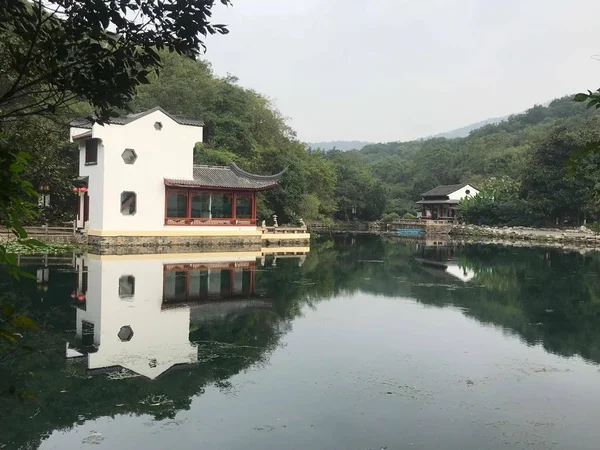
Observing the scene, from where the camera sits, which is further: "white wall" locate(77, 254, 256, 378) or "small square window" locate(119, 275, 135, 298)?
"small square window" locate(119, 275, 135, 298)

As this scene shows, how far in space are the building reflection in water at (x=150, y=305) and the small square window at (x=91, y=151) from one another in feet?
16.8

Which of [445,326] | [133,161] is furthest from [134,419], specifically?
[133,161]

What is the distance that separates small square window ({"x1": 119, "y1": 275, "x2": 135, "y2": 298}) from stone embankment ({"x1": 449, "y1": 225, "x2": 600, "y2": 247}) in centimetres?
2403

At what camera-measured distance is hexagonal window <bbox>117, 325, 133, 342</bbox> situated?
798 cm

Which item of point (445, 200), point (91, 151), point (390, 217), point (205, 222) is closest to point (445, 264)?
point (205, 222)

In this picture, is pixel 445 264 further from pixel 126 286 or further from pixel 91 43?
pixel 91 43

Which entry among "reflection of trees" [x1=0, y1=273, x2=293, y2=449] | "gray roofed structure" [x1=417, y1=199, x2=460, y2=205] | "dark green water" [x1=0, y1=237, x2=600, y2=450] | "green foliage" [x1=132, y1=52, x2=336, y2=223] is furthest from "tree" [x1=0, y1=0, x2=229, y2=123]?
"gray roofed structure" [x1=417, y1=199, x2=460, y2=205]

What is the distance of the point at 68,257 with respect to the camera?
17.2 m

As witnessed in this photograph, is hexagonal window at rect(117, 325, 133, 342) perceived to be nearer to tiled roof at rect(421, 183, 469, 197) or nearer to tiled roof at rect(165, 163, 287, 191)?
tiled roof at rect(165, 163, 287, 191)

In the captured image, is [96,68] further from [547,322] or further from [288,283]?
[288,283]

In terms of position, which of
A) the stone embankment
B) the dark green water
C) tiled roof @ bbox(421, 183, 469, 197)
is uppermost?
tiled roof @ bbox(421, 183, 469, 197)

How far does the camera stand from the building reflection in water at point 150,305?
712cm

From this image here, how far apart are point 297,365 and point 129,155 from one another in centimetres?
1626

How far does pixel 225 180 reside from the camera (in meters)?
23.6
